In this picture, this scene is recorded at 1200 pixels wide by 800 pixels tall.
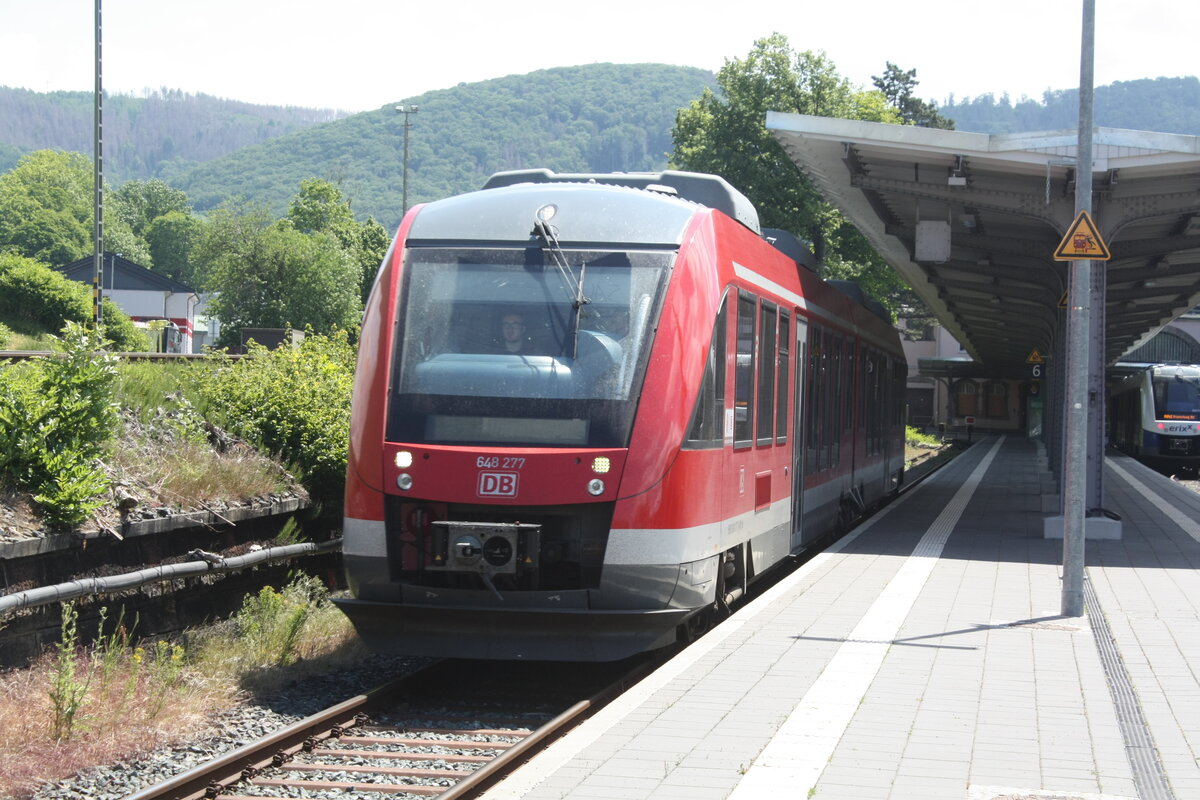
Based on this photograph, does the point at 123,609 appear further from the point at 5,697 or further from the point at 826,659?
the point at 826,659

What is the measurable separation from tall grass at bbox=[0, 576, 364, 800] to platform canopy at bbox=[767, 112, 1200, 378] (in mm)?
8702

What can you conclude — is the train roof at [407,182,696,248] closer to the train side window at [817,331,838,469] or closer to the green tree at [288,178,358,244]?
the train side window at [817,331,838,469]

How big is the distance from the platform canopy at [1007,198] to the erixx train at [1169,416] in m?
13.7

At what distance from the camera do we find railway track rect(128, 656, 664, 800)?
21.4 feet

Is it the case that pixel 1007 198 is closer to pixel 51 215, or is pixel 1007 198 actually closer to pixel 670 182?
pixel 670 182

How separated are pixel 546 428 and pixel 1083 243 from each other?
16.0 ft

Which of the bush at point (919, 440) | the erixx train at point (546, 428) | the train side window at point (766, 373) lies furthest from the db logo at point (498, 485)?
the bush at point (919, 440)

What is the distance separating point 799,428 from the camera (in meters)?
12.8

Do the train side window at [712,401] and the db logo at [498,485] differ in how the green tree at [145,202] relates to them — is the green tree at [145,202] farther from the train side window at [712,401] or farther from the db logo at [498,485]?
the db logo at [498,485]

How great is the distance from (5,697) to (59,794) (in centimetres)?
179

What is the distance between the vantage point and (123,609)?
9.41 meters

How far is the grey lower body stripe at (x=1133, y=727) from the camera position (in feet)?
19.0

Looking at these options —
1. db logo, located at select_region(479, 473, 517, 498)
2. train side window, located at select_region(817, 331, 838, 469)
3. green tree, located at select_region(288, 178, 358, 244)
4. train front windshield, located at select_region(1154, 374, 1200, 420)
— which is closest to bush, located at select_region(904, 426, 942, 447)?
train front windshield, located at select_region(1154, 374, 1200, 420)

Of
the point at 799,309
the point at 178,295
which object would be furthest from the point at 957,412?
the point at 799,309
